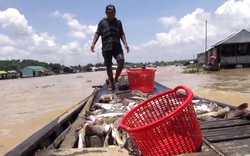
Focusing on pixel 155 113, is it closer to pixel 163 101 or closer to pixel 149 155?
pixel 163 101

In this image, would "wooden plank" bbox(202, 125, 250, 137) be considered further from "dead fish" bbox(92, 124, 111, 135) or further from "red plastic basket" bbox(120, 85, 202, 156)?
"dead fish" bbox(92, 124, 111, 135)

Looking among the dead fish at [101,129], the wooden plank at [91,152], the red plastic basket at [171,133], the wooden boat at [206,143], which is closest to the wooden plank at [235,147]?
the wooden boat at [206,143]

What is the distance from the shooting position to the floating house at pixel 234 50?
97.2 feet

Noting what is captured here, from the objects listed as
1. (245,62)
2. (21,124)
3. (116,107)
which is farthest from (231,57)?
(116,107)

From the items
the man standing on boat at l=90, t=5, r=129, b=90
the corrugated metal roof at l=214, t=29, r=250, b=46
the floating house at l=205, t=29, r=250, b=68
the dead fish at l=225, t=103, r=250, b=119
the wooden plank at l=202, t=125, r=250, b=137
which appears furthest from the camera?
the floating house at l=205, t=29, r=250, b=68

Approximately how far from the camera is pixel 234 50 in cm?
3056

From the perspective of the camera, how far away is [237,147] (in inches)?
86.5

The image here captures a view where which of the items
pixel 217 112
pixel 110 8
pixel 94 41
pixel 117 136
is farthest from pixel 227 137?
pixel 94 41

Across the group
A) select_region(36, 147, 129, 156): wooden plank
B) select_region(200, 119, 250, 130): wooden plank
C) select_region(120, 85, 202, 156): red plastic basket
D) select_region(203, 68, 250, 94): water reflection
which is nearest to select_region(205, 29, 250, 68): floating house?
select_region(203, 68, 250, 94): water reflection

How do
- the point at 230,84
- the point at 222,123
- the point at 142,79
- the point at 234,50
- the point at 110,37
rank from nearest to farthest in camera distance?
the point at 222,123
the point at 142,79
the point at 110,37
the point at 230,84
the point at 234,50

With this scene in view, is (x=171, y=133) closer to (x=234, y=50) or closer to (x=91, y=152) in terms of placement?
(x=91, y=152)

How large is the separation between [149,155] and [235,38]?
30.6 meters

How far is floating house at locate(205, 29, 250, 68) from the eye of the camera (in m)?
29.6

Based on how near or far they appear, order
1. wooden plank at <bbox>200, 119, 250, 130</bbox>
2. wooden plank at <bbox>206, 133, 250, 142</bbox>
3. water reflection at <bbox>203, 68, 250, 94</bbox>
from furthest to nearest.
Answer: water reflection at <bbox>203, 68, 250, 94</bbox> → wooden plank at <bbox>200, 119, 250, 130</bbox> → wooden plank at <bbox>206, 133, 250, 142</bbox>
